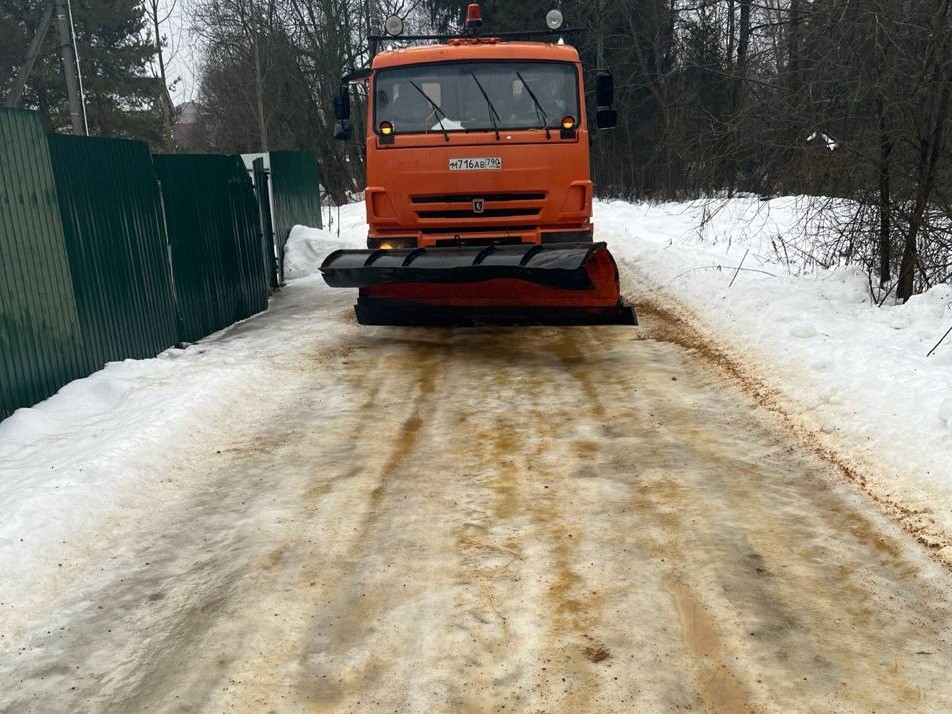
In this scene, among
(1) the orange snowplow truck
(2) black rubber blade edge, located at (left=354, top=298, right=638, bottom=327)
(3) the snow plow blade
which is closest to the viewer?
(3) the snow plow blade

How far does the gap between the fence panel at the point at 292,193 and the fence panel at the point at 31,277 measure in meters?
6.22

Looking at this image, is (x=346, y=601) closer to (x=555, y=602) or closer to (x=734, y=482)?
(x=555, y=602)

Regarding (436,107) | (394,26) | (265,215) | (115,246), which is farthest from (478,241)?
(265,215)

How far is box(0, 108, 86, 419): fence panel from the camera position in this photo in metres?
5.99

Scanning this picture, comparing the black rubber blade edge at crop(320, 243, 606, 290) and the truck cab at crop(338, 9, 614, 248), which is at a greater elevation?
the truck cab at crop(338, 9, 614, 248)

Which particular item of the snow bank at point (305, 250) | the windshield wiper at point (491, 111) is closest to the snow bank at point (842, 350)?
the windshield wiper at point (491, 111)

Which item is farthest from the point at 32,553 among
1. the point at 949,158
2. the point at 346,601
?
the point at 949,158

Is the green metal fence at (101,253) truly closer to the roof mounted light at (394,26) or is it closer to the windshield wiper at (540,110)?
the roof mounted light at (394,26)

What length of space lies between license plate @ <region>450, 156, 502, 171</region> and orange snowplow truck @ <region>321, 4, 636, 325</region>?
1 cm

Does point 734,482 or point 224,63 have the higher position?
point 224,63

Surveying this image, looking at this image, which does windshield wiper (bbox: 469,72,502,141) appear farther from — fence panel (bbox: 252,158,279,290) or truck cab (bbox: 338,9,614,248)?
fence panel (bbox: 252,158,279,290)

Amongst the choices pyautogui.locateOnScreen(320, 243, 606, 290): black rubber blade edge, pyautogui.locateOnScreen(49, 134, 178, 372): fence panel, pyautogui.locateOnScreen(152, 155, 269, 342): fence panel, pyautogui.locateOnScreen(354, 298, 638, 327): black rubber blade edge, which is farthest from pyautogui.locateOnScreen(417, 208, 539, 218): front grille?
pyautogui.locateOnScreen(49, 134, 178, 372): fence panel

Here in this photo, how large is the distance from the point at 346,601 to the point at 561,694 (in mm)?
1135

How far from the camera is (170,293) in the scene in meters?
8.66
